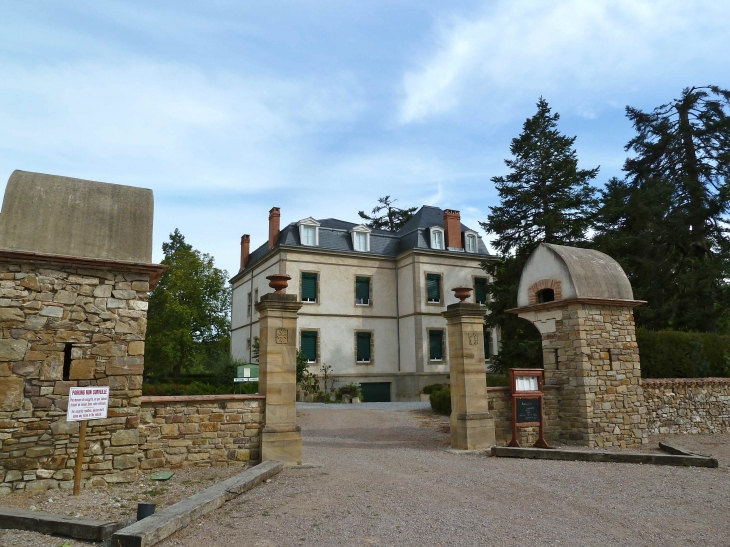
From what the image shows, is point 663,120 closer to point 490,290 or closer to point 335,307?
point 490,290

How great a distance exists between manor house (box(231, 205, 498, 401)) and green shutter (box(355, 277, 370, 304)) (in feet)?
0.17

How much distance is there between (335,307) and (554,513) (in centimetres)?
2103

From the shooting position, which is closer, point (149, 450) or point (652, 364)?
point (149, 450)

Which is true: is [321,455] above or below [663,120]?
below

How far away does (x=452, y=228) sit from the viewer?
2841cm

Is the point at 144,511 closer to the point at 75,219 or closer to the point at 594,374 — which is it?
the point at 75,219

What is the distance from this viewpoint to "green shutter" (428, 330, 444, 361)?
26.5 meters

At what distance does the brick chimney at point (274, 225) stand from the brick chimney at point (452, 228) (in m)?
8.94

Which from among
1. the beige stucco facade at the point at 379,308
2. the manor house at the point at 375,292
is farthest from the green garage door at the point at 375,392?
the beige stucco facade at the point at 379,308

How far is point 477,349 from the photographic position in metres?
10.0

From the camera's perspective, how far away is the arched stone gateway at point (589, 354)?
35.3ft

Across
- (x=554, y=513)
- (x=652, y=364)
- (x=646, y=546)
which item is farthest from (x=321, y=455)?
(x=652, y=364)

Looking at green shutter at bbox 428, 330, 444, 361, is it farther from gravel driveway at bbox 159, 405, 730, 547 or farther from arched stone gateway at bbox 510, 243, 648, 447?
gravel driveway at bbox 159, 405, 730, 547

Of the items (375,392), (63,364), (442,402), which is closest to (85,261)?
(63,364)
